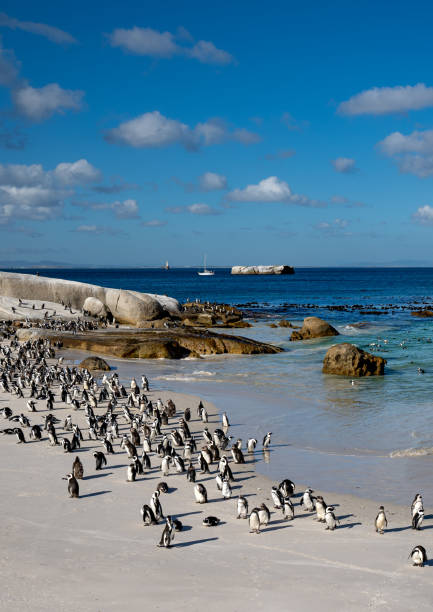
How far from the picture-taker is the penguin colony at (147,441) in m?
11.5

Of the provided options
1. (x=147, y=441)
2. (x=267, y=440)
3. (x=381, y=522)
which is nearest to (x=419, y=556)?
(x=381, y=522)

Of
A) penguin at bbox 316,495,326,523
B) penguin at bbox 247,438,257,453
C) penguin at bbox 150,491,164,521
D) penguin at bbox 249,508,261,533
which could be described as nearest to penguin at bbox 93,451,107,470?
penguin at bbox 150,491,164,521

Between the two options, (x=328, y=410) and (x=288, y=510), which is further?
(x=328, y=410)

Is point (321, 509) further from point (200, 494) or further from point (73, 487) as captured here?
point (73, 487)

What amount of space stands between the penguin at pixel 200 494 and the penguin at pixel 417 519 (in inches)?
166

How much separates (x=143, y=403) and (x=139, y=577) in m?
11.9

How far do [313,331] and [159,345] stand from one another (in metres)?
14.0

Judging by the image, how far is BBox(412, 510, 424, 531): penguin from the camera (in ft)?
37.1

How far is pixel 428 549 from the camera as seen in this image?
1043 cm

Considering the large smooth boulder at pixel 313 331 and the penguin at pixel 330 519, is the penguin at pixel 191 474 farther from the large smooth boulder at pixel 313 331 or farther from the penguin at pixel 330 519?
→ the large smooth boulder at pixel 313 331

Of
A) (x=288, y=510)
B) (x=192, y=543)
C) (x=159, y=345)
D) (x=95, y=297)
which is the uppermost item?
(x=95, y=297)

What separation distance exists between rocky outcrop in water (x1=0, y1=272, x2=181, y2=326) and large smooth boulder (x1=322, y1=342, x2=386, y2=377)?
25.0m

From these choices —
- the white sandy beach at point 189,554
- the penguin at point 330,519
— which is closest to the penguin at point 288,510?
the white sandy beach at point 189,554

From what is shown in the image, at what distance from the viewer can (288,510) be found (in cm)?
1177
